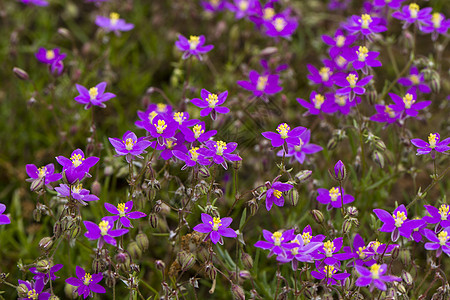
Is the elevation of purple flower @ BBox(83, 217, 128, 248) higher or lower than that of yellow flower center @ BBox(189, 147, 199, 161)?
lower

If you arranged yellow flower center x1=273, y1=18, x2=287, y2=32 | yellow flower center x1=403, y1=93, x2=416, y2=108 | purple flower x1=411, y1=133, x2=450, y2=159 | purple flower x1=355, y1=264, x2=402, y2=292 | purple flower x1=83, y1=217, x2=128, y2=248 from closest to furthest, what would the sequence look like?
1. purple flower x1=355, y1=264, x2=402, y2=292
2. purple flower x1=83, y1=217, x2=128, y2=248
3. purple flower x1=411, y1=133, x2=450, y2=159
4. yellow flower center x1=403, y1=93, x2=416, y2=108
5. yellow flower center x1=273, y1=18, x2=287, y2=32

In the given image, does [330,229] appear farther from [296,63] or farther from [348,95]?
[296,63]

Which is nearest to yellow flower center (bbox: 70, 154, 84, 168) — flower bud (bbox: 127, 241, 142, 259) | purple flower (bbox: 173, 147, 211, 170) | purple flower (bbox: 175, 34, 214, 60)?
purple flower (bbox: 173, 147, 211, 170)

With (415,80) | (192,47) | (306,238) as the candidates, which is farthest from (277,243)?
(415,80)

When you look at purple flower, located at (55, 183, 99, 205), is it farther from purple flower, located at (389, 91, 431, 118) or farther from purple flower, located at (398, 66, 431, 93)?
purple flower, located at (398, 66, 431, 93)

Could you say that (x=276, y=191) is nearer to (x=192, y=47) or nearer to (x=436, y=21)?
(x=192, y=47)

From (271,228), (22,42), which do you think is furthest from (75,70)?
(271,228)

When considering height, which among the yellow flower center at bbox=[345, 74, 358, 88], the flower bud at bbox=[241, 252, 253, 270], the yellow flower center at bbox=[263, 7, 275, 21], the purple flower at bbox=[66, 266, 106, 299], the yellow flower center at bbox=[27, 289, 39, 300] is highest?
the yellow flower center at bbox=[345, 74, 358, 88]
